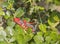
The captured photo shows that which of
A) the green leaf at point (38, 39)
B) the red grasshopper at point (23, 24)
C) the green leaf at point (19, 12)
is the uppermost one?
the green leaf at point (19, 12)

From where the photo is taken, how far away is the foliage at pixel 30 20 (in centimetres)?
132

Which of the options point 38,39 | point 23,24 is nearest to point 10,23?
point 23,24

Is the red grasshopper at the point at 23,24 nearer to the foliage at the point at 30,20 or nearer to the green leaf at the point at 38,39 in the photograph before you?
the foliage at the point at 30,20

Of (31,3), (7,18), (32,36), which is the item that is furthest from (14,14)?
(32,36)

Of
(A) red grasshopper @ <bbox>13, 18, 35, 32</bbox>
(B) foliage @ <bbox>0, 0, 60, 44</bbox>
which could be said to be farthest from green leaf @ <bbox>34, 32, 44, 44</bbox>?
(A) red grasshopper @ <bbox>13, 18, 35, 32</bbox>

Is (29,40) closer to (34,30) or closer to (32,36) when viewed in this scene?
(32,36)

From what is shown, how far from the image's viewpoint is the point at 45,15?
5.28 feet

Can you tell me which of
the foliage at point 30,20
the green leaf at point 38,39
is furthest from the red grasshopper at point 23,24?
the green leaf at point 38,39

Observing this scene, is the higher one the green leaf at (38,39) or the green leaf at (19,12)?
the green leaf at (19,12)

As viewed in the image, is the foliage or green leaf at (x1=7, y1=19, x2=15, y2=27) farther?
green leaf at (x1=7, y1=19, x2=15, y2=27)

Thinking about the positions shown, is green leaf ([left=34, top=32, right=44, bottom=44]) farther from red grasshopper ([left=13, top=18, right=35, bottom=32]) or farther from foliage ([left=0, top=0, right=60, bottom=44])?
red grasshopper ([left=13, top=18, right=35, bottom=32])

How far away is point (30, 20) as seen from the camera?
1597 millimetres

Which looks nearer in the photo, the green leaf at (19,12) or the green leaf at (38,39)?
the green leaf at (38,39)

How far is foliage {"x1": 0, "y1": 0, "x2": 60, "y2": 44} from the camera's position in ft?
4.32
